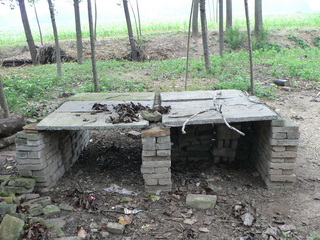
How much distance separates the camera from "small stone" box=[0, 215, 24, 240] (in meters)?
2.92

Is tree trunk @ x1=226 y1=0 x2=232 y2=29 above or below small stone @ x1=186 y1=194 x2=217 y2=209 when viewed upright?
above

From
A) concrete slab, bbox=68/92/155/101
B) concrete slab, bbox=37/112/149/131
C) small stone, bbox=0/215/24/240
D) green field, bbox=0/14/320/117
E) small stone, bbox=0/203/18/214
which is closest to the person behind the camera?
small stone, bbox=0/215/24/240

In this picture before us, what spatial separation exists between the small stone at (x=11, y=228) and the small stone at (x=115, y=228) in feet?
2.99

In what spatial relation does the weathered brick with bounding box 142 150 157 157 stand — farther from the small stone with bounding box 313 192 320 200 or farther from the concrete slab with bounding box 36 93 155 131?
→ the small stone with bounding box 313 192 320 200

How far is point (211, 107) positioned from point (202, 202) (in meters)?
1.45

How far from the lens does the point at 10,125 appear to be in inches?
224

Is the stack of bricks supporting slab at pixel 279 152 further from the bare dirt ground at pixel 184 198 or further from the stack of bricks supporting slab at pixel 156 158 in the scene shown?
the stack of bricks supporting slab at pixel 156 158

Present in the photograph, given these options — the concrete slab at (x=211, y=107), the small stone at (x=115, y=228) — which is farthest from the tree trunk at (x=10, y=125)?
the small stone at (x=115, y=228)

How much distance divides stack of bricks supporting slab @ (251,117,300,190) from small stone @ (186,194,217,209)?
3.21 ft

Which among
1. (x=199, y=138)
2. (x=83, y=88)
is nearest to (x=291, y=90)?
(x=199, y=138)

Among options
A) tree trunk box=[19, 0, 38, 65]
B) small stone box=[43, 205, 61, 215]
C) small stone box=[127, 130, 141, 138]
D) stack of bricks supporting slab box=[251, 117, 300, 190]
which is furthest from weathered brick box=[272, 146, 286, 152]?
tree trunk box=[19, 0, 38, 65]

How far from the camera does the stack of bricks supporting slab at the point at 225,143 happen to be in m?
4.91

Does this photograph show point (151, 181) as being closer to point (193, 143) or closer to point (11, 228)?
point (193, 143)

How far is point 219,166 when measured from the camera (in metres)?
5.12
